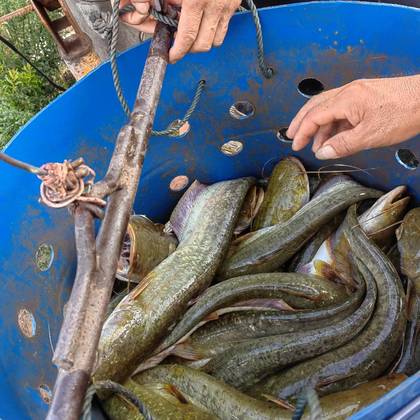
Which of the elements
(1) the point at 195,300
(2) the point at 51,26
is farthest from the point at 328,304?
(2) the point at 51,26

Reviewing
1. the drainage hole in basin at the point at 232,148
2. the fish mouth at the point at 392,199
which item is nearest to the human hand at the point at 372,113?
the fish mouth at the point at 392,199

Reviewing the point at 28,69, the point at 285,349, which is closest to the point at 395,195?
the point at 285,349

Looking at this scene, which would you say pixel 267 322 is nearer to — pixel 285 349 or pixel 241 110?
pixel 285 349

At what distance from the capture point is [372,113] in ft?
5.91

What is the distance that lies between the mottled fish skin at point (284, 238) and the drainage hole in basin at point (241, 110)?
0.52m

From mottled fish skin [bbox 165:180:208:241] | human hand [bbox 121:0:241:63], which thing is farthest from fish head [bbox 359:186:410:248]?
human hand [bbox 121:0:241:63]

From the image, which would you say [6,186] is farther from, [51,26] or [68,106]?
[51,26]

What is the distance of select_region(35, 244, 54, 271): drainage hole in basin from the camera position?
7.34 feet

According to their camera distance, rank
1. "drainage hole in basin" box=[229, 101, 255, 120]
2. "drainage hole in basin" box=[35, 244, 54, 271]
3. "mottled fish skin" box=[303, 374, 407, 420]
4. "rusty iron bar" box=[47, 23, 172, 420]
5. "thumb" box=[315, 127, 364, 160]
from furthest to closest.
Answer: "drainage hole in basin" box=[229, 101, 255, 120], "drainage hole in basin" box=[35, 244, 54, 271], "thumb" box=[315, 127, 364, 160], "mottled fish skin" box=[303, 374, 407, 420], "rusty iron bar" box=[47, 23, 172, 420]

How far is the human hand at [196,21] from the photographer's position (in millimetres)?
1842

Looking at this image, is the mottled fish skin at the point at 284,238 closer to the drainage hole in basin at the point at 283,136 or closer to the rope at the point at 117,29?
the drainage hole in basin at the point at 283,136

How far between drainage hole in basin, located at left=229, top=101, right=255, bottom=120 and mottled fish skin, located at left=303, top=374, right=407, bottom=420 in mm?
1291

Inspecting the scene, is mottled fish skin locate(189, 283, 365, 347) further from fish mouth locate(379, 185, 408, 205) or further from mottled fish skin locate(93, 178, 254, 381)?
fish mouth locate(379, 185, 408, 205)

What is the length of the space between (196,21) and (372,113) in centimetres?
69
